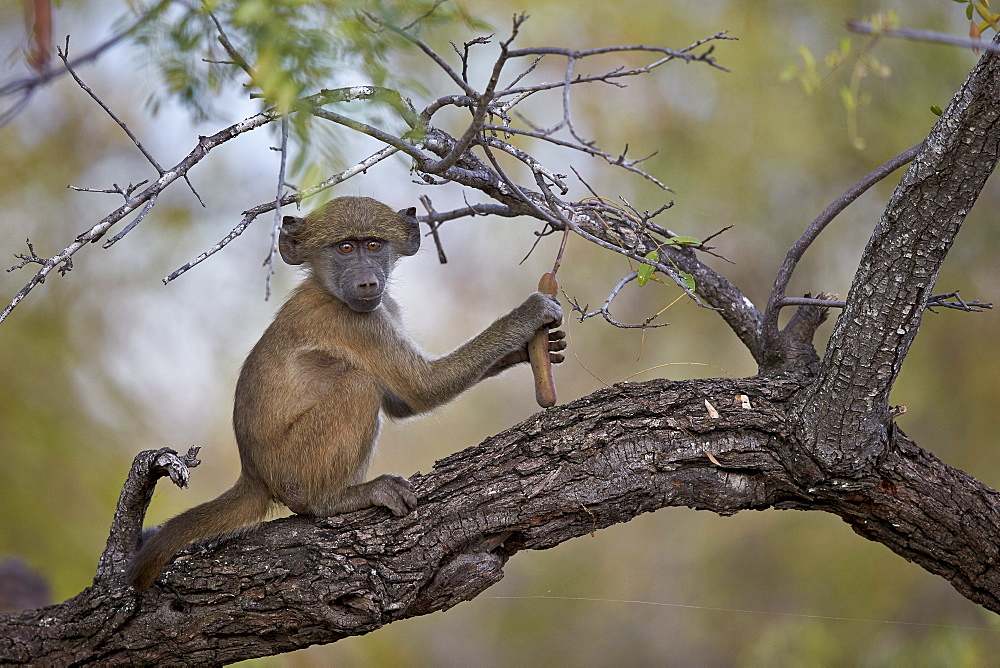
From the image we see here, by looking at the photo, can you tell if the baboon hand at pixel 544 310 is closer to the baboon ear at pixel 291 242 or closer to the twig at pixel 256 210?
the twig at pixel 256 210

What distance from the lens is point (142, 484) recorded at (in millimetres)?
3180

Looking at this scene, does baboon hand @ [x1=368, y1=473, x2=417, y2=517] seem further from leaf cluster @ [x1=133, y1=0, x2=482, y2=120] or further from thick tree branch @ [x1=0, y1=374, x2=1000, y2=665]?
leaf cluster @ [x1=133, y1=0, x2=482, y2=120]

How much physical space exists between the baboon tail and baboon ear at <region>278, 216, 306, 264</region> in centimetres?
104

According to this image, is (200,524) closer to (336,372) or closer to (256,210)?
(336,372)

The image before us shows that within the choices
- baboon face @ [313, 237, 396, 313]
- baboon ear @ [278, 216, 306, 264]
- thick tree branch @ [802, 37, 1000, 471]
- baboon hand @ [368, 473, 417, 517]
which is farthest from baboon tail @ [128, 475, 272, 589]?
thick tree branch @ [802, 37, 1000, 471]

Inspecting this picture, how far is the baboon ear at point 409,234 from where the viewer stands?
160 inches

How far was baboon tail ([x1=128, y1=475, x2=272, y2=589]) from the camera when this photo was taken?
124 inches

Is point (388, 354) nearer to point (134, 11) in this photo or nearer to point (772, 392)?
point (772, 392)

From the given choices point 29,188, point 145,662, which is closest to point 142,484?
point 145,662

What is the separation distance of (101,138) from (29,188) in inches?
32.8

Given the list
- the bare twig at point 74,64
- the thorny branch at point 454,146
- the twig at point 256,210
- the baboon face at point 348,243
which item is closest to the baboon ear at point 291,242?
the baboon face at point 348,243

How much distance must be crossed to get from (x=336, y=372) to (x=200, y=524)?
0.87 meters

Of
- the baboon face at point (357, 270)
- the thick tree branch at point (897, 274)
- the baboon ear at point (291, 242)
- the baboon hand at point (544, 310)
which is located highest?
the baboon ear at point (291, 242)

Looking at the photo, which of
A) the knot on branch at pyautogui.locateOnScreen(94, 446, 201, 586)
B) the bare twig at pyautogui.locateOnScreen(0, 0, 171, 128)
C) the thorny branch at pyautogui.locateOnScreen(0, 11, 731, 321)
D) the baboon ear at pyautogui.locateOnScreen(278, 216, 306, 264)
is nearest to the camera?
the bare twig at pyautogui.locateOnScreen(0, 0, 171, 128)
